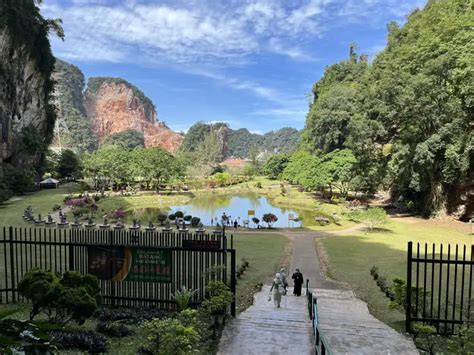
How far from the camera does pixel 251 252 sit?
17312 millimetres

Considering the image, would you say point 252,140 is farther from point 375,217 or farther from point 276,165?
point 375,217

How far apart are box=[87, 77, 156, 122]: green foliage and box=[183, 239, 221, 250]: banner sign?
166 m

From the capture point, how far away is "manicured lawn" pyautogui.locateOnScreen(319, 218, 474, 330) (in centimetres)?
1053

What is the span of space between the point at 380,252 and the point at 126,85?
16281 cm

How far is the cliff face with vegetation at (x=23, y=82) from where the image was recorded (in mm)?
36875

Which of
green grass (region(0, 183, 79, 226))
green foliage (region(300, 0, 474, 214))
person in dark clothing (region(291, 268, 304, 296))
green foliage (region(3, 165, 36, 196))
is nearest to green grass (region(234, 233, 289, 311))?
person in dark clothing (region(291, 268, 304, 296))

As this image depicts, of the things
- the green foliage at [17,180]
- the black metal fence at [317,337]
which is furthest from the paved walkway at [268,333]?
the green foliage at [17,180]

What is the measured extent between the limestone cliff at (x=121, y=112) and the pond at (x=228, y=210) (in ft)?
294

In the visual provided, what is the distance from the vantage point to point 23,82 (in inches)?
1635

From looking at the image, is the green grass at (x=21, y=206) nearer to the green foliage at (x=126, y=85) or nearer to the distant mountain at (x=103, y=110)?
the distant mountain at (x=103, y=110)

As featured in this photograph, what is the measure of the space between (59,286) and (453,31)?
3042 cm

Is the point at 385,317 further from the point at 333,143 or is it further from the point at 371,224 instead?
the point at 333,143

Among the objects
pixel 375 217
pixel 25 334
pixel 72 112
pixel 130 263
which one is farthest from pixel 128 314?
pixel 72 112

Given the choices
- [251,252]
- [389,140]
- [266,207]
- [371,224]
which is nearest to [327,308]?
[251,252]
